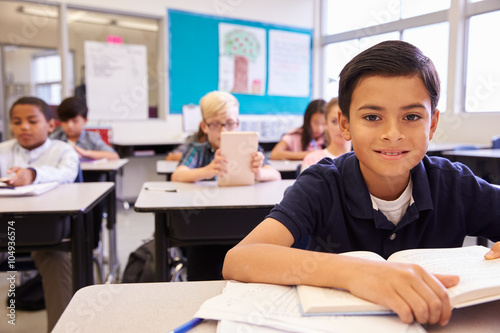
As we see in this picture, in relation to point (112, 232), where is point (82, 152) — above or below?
above

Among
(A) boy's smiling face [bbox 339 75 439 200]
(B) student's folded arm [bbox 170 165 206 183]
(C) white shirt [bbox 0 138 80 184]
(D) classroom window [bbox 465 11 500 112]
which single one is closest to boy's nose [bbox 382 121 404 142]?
(A) boy's smiling face [bbox 339 75 439 200]

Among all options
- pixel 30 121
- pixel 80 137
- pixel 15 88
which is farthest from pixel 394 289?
pixel 15 88

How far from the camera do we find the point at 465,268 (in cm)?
63

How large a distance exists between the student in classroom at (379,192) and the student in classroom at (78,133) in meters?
2.73

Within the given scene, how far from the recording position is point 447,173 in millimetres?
986

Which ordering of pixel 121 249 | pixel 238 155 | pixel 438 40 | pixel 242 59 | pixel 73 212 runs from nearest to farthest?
pixel 73 212, pixel 238 155, pixel 121 249, pixel 438 40, pixel 242 59

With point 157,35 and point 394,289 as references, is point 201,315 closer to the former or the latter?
point 394,289

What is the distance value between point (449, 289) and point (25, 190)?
165cm

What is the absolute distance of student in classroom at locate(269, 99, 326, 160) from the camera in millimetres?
3328

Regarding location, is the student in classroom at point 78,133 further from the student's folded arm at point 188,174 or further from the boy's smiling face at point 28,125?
the student's folded arm at point 188,174

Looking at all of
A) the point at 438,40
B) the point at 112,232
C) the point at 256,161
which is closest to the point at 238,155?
the point at 256,161

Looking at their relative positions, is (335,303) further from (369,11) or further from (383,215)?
(369,11)

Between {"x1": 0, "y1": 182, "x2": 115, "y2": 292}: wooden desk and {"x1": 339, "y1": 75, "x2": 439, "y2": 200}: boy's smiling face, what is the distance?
1.06 meters

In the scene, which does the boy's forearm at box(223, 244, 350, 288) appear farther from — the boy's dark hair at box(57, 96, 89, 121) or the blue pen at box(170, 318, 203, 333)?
the boy's dark hair at box(57, 96, 89, 121)
